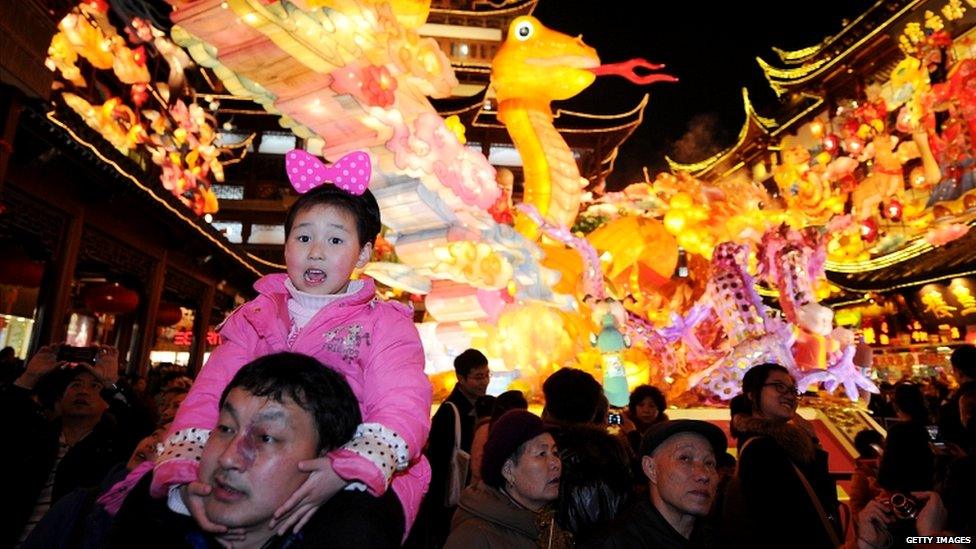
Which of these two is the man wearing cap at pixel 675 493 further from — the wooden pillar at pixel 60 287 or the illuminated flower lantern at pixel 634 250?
the illuminated flower lantern at pixel 634 250

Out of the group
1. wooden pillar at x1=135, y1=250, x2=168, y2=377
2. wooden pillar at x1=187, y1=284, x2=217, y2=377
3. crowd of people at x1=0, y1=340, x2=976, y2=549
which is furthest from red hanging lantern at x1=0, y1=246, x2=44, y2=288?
crowd of people at x1=0, y1=340, x2=976, y2=549

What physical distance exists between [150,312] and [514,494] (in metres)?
9.88

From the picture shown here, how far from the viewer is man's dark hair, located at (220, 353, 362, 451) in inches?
44.9

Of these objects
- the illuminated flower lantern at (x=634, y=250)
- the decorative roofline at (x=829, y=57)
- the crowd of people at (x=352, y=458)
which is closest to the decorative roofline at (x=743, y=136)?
the decorative roofline at (x=829, y=57)

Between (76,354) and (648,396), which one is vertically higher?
(76,354)

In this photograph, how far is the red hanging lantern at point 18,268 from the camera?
7602 mm

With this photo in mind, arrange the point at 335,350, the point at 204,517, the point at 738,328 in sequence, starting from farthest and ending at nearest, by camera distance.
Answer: the point at 738,328 < the point at 335,350 < the point at 204,517

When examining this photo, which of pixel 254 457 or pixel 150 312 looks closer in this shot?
pixel 254 457

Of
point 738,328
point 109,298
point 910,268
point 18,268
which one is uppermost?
point 910,268

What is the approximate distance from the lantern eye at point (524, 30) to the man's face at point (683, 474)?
7.93m

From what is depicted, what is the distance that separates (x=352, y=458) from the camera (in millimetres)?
1137

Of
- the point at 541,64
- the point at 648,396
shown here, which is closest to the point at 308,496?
the point at 648,396

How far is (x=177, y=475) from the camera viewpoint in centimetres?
115

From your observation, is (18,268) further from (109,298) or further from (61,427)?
(61,427)
